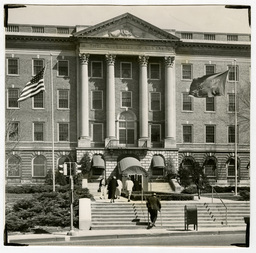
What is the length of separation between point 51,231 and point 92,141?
7.82 m

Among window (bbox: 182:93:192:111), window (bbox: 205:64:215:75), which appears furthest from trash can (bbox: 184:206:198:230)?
window (bbox: 182:93:192:111)

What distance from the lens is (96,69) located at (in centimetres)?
3728

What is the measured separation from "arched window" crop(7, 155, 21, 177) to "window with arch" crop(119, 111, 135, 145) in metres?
7.48

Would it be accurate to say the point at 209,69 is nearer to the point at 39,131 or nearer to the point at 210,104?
the point at 210,104

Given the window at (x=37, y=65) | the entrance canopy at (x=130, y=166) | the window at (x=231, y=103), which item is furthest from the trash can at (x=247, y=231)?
the window at (x=37, y=65)

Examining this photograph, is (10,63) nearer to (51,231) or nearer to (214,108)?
(51,231)

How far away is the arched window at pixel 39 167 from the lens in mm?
28947

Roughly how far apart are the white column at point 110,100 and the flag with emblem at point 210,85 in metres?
7.08

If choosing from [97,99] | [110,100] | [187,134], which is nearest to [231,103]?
[187,134]

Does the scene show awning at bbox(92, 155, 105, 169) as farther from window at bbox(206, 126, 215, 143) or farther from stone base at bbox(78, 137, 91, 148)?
window at bbox(206, 126, 215, 143)

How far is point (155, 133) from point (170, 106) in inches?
67.6

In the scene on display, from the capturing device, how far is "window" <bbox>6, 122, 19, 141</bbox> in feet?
89.7

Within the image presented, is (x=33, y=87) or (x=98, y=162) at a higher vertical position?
(x=33, y=87)

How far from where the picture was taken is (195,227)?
2738 centimetres
